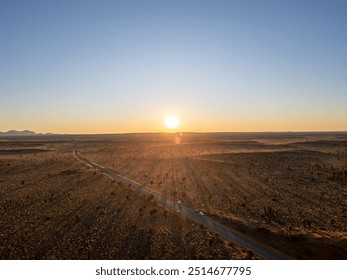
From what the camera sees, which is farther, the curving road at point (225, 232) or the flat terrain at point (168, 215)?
the flat terrain at point (168, 215)

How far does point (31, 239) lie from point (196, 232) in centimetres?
1109

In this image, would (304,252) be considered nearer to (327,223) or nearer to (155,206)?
(327,223)

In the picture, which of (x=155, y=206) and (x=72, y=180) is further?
(x=72, y=180)

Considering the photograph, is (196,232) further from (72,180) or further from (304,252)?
(72,180)

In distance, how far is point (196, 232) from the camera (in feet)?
69.1

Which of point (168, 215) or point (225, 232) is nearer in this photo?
point (225, 232)

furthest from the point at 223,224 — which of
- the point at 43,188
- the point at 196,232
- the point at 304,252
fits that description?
the point at 43,188

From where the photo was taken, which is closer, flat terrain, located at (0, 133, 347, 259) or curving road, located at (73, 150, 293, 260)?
curving road, located at (73, 150, 293, 260)

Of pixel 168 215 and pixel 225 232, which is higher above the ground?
pixel 168 215

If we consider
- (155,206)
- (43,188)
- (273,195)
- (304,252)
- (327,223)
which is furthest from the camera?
(43,188)

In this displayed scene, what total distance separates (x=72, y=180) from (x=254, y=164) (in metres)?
31.8

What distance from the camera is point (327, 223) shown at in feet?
75.3
